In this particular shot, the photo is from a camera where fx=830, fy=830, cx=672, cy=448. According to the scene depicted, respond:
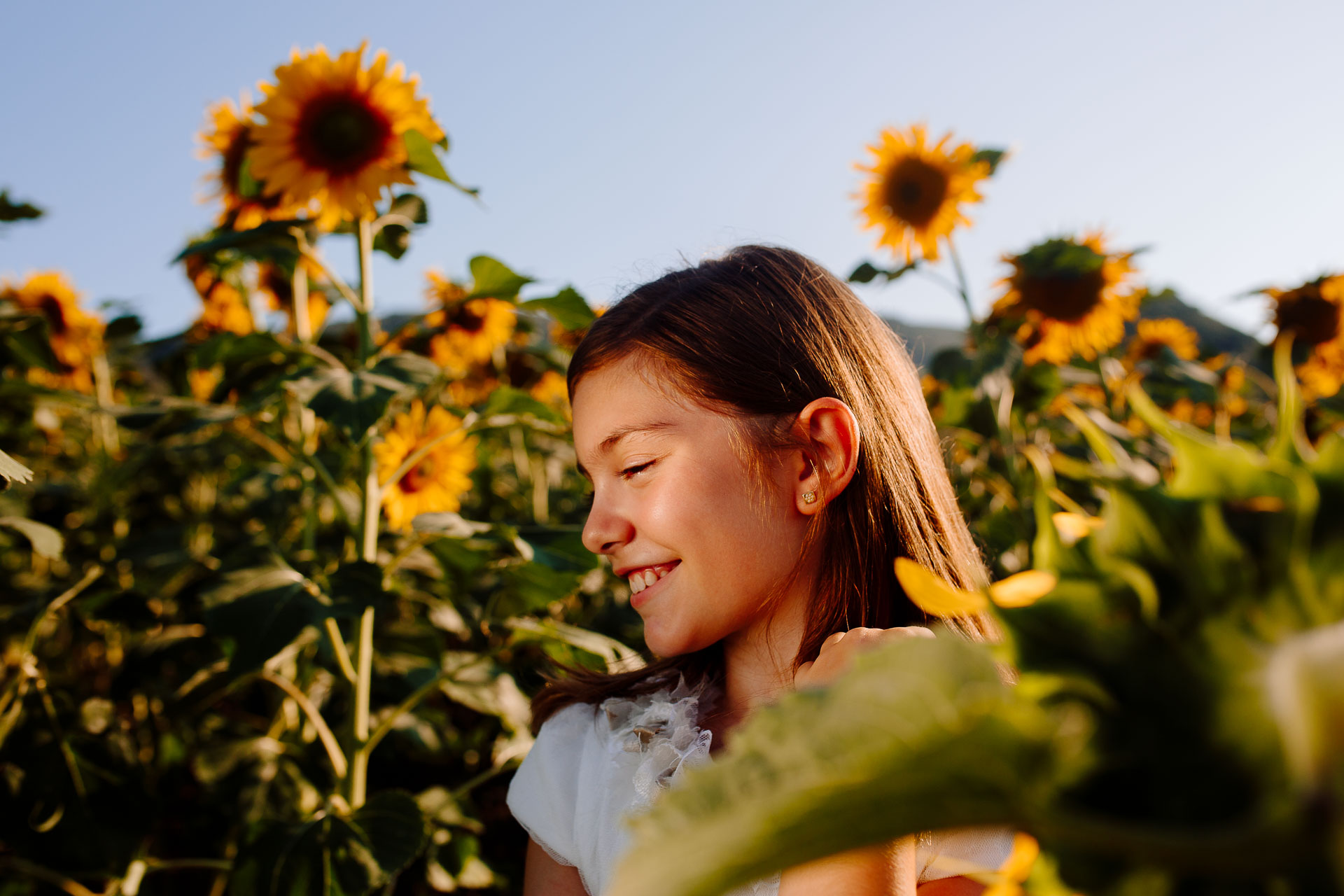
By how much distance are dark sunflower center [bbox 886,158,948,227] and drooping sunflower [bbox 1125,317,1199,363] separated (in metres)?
2.27

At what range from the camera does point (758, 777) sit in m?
0.24

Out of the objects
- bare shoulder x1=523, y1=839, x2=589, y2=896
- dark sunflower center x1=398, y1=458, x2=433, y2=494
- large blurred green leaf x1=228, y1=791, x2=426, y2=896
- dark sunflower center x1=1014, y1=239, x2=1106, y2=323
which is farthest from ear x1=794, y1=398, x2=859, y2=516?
dark sunflower center x1=1014, y1=239, x2=1106, y2=323

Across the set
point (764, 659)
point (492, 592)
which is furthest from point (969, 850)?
point (492, 592)

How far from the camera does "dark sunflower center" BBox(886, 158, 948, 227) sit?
264cm

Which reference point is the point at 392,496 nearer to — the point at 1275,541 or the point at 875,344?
the point at 875,344

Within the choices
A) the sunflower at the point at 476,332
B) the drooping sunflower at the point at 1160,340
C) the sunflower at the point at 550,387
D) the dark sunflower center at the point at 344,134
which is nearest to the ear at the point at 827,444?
the dark sunflower center at the point at 344,134

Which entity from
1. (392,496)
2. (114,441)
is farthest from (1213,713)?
(114,441)

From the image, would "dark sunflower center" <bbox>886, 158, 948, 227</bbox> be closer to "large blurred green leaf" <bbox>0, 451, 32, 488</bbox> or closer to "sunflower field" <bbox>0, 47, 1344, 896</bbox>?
"sunflower field" <bbox>0, 47, 1344, 896</bbox>

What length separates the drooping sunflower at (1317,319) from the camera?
10.3ft

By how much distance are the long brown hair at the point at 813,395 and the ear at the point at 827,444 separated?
0.8 inches

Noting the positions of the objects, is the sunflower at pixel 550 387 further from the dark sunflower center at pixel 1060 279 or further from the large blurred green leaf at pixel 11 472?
the large blurred green leaf at pixel 11 472

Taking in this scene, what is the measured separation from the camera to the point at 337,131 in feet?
5.33

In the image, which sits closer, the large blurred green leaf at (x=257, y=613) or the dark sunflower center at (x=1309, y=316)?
the large blurred green leaf at (x=257, y=613)

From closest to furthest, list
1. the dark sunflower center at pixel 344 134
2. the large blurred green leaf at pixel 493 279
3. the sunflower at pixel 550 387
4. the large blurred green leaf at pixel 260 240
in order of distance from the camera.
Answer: the large blurred green leaf at pixel 260 240, the large blurred green leaf at pixel 493 279, the dark sunflower center at pixel 344 134, the sunflower at pixel 550 387
